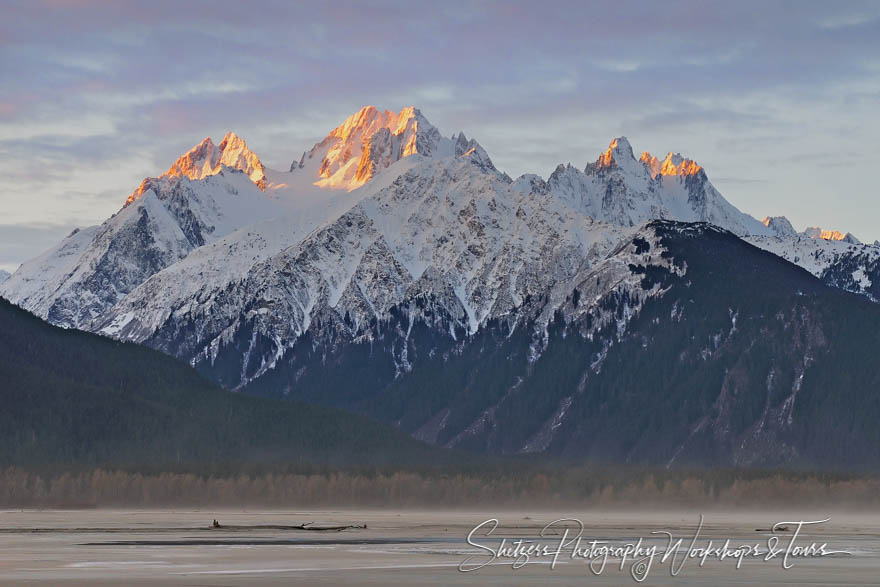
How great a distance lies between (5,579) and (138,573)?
Answer: 1388 cm

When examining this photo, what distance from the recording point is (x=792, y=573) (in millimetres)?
156000

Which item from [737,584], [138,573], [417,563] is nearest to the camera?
[737,584]

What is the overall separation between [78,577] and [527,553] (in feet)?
169

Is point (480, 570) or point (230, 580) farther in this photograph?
point (480, 570)

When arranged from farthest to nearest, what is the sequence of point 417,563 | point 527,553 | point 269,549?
point 269,549 < point 527,553 < point 417,563

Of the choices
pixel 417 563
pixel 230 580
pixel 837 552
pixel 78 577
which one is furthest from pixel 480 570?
pixel 837 552

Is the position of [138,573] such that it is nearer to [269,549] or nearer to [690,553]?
[269,549]

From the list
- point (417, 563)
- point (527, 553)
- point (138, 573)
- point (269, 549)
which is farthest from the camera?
point (269, 549)

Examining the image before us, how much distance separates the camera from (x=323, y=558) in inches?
7023

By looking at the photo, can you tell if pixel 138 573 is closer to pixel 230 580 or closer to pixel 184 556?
pixel 230 580

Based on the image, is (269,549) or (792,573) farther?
(269,549)

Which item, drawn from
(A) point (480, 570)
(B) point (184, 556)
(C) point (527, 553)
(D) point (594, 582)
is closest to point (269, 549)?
(B) point (184, 556)

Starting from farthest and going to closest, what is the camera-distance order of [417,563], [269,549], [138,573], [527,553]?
[269,549] → [527,553] → [417,563] → [138,573]

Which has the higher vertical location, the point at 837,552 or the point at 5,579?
the point at 5,579
